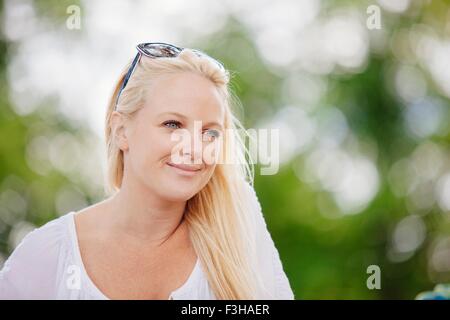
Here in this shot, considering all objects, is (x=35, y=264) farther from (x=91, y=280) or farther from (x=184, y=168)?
(x=184, y=168)

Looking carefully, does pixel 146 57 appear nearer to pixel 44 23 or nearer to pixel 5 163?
pixel 44 23

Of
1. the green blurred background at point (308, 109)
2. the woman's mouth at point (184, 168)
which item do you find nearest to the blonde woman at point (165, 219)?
the woman's mouth at point (184, 168)

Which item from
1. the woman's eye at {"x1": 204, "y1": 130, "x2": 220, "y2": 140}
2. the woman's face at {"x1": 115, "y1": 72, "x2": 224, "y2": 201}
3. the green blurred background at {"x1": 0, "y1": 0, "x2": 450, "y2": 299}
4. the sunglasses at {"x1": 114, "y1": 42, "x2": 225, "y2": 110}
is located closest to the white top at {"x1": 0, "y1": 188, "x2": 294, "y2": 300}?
the woman's face at {"x1": 115, "y1": 72, "x2": 224, "y2": 201}

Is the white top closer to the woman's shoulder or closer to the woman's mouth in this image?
the woman's shoulder

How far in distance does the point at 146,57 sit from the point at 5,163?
2.08 m

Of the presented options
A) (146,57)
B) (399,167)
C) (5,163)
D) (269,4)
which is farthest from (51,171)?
(399,167)

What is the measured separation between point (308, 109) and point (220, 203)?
1.43 metres

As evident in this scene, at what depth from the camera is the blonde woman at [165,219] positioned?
1.64 meters

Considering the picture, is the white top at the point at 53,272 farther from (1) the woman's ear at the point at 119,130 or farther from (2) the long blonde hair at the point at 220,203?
(1) the woman's ear at the point at 119,130

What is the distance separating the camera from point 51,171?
2.99 m

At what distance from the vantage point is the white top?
1.62 metres

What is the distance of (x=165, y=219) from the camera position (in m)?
1.75

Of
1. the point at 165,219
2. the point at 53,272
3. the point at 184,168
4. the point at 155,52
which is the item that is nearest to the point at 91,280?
the point at 53,272
